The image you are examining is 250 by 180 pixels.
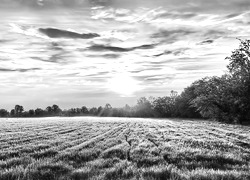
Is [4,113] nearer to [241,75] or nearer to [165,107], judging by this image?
[165,107]

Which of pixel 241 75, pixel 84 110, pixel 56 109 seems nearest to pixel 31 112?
pixel 56 109

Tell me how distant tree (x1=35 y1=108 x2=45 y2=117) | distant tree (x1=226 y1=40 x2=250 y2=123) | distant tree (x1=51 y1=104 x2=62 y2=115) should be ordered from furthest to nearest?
distant tree (x1=51 y1=104 x2=62 y2=115)
distant tree (x1=35 y1=108 x2=45 y2=117)
distant tree (x1=226 y1=40 x2=250 y2=123)

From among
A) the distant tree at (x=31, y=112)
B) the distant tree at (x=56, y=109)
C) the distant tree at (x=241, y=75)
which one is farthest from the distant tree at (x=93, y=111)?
the distant tree at (x=241, y=75)

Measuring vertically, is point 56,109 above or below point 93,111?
above

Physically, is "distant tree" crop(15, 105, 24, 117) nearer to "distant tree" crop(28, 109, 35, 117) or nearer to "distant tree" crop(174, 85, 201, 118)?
"distant tree" crop(28, 109, 35, 117)

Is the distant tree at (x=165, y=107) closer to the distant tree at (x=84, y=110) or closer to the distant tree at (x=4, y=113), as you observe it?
the distant tree at (x=84, y=110)

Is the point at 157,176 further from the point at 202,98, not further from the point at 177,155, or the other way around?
the point at 202,98

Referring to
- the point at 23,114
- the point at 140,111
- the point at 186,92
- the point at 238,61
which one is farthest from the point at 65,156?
the point at 23,114

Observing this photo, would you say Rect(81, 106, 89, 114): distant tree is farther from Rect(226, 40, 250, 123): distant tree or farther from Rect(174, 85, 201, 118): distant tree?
Rect(226, 40, 250, 123): distant tree

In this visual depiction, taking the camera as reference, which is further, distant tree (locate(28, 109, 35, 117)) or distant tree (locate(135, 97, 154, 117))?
distant tree (locate(28, 109, 35, 117))

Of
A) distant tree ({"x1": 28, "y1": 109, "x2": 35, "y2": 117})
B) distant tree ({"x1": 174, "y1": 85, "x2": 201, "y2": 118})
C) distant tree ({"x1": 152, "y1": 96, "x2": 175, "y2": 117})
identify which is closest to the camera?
distant tree ({"x1": 174, "y1": 85, "x2": 201, "y2": 118})

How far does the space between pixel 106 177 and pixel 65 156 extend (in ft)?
12.6

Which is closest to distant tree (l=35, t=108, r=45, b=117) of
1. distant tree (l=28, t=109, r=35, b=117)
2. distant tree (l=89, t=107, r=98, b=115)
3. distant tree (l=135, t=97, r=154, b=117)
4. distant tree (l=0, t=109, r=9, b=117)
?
distant tree (l=28, t=109, r=35, b=117)

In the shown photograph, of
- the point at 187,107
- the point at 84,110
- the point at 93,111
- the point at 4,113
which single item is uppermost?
the point at 187,107
